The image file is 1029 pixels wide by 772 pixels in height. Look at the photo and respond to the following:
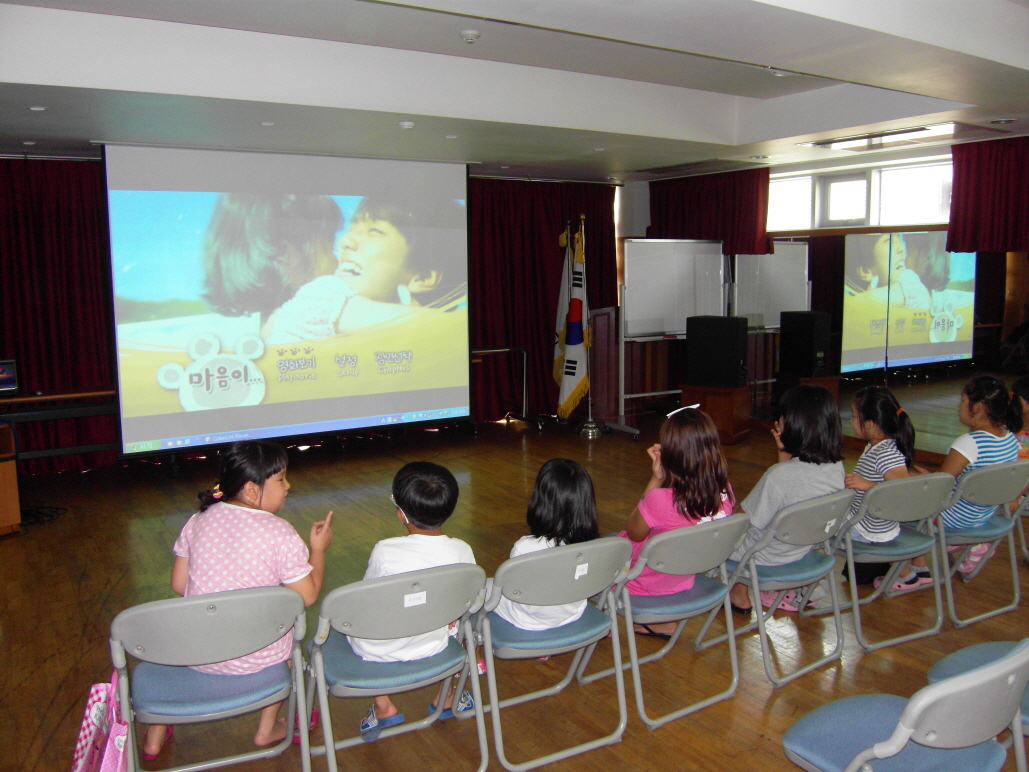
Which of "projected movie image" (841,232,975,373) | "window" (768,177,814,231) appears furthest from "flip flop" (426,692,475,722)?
"window" (768,177,814,231)

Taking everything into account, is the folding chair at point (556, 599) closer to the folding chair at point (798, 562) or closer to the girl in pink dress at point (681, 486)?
the girl in pink dress at point (681, 486)

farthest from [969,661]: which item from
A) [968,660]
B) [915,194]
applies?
[915,194]

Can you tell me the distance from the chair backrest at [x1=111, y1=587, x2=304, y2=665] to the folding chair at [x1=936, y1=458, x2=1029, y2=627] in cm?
275

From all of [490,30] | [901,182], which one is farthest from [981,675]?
[901,182]

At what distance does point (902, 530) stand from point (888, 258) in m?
4.69

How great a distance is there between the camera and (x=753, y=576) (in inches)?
115

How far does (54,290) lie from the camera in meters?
6.29

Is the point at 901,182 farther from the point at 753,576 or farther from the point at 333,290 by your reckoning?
Result: the point at 753,576

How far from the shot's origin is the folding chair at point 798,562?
282 cm

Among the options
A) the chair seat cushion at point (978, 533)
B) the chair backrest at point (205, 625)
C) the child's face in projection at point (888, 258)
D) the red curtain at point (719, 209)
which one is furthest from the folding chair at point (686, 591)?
the red curtain at point (719, 209)

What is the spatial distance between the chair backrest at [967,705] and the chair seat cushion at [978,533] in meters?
1.96

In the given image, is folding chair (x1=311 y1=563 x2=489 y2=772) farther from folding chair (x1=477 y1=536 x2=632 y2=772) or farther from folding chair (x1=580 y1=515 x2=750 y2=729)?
folding chair (x1=580 y1=515 x2=750 y2=729)

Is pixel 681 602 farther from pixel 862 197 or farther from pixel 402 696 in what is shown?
pixel 862 197

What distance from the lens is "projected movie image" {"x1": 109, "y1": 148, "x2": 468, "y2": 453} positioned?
19.1 ft
